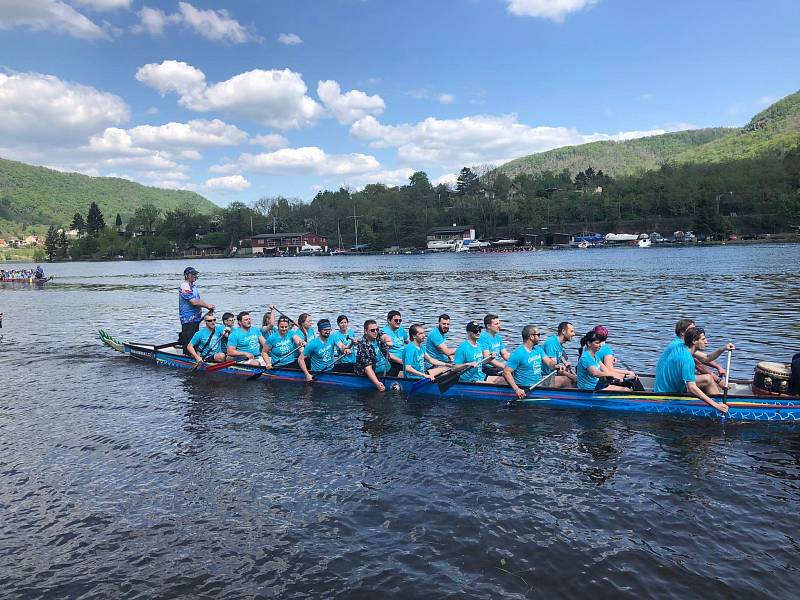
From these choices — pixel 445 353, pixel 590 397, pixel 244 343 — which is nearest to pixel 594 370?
pixel 590 397

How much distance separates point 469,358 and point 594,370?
2946 millimetres

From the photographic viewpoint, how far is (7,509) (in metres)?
8.73

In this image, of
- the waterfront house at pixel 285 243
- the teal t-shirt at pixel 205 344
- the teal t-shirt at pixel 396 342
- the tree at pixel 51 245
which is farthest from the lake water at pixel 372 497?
the tree at pixel 51 245

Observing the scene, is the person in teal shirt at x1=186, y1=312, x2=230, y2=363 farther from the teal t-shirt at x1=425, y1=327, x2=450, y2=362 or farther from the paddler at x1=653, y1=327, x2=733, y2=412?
the paddler at x1=653, y1=327, x2=733, y2=412

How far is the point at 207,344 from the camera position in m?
17.7

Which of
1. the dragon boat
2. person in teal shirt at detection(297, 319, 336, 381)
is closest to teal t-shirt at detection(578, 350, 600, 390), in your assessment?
the dragon boat

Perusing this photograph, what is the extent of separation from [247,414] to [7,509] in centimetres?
538

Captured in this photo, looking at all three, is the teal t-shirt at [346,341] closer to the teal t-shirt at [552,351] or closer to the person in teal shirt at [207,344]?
the person in teal shirt at [207,344]

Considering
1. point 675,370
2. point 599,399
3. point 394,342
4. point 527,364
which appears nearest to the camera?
point 675,370

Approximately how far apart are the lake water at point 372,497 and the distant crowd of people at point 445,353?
2.50ft

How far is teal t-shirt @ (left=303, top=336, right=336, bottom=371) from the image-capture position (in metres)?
15.2

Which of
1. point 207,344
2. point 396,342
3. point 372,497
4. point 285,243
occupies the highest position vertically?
point 285,243

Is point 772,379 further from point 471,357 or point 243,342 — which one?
point 243,342

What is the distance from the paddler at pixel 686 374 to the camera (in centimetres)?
1080
